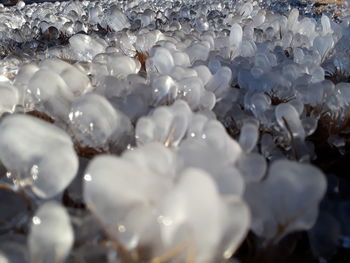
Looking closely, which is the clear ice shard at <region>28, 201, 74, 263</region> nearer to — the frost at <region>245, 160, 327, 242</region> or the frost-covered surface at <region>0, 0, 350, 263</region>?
the frost-covered surface at <region>0, 0, 350, 263</region>

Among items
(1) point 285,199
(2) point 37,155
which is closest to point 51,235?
(2) point 37,155

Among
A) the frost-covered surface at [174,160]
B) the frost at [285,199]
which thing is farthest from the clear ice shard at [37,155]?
the frost at [285,199]

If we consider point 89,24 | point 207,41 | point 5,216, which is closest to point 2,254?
point 5,216

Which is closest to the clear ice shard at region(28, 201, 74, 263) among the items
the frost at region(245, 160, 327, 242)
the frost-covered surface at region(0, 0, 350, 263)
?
the frost-covered surface at region(0, 0, 350, 263)

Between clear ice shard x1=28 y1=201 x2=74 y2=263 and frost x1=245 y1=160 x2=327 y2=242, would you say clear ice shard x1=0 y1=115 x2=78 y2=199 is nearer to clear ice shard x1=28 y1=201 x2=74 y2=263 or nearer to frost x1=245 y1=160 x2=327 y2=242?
clear ice shard x1=28 y1=201 x2=74 y2=263

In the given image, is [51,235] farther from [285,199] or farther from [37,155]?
[285,199]

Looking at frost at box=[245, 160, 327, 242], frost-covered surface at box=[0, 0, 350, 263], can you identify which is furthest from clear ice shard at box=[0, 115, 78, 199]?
frost at box=[245, 160, 327, 242]

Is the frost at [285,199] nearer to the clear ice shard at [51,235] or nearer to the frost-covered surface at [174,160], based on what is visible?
the frost-covered surface at [174,160]
